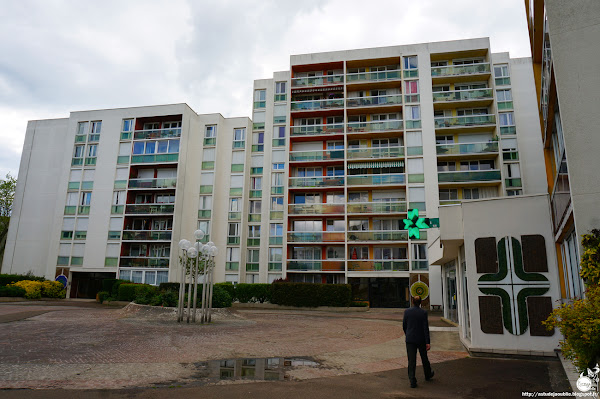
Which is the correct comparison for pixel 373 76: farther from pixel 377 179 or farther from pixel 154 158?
pixel 154 158

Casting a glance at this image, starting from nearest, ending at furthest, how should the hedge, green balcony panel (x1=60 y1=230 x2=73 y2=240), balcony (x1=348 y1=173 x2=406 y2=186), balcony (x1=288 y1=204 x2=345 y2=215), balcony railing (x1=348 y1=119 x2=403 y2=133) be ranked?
the hedge < balcony (x1=348 y1=173 x2=406 y2=186) < balcony (x1=288 y1=204 x2=345 y2=215) < balcony railing (x1=348 y1=119 x2=403 y2=133) < green balcony panel (x1=60 y1=230 x2=73 y2=240)

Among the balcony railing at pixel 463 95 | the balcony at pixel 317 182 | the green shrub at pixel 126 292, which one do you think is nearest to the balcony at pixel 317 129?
the balcony at pixel 317 182

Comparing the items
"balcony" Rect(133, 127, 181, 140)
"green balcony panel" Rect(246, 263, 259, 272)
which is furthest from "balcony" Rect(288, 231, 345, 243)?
"balcony" Rect(133, 127, 181, 140)

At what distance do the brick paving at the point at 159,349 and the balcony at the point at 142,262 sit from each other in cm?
2059

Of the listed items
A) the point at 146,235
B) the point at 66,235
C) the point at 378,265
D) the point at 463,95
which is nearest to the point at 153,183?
the point at 146,235

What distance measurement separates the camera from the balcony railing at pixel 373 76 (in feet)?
134

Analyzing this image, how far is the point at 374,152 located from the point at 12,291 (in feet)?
107

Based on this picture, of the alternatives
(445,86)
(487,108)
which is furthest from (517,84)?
(445,86)

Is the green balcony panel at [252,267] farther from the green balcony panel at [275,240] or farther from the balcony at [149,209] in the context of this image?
the balcony at [149,209]

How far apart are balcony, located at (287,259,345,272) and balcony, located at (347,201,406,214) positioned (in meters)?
4.99

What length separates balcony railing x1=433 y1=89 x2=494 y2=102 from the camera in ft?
124

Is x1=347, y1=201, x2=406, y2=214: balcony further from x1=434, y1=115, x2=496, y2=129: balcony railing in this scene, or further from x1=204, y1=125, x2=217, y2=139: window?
x1=204, y1=125, x2=217, y2=139: window

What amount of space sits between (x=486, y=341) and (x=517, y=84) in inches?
1409

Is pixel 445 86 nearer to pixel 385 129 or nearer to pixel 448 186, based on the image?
pixel 385 129
